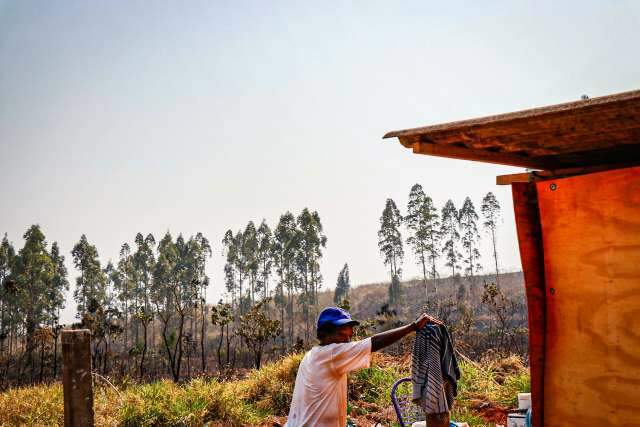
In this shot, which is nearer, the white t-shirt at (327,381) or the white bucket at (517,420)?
the white t-shirt at (327,381)

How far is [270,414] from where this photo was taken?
8438mm

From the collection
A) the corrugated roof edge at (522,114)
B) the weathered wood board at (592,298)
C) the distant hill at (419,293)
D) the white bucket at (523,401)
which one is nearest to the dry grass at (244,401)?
the white bucket at (523,401)

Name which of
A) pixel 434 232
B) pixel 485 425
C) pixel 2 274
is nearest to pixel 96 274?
A: pixel 2 274

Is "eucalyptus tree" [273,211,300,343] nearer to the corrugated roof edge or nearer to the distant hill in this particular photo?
the distant hill

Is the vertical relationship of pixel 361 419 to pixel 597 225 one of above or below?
Answer: below

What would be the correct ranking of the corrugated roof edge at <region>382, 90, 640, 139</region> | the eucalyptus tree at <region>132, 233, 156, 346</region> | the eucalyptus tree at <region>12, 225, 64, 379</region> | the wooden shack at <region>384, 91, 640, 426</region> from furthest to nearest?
the eucalyptus tree at <region>132, 233, 156, 346</region>
the eucalyptus tree at <region>12, 225, 64, 379</region>
the wooden shack at <region>384, 91, 640, 426</region>
the corrugated roof edge at <region>382, 90, 640, 139</region>

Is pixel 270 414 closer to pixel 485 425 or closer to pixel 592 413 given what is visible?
pixel 485 425

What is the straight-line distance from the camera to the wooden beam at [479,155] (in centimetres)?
318

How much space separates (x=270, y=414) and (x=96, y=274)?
4541 cm

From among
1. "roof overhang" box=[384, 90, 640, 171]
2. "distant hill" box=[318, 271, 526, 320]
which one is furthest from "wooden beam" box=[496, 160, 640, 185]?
"distant hill" box=[318, 271, 526, 320]

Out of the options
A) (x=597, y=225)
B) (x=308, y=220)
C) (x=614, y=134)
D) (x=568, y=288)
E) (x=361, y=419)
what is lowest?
(x=361, y=419)

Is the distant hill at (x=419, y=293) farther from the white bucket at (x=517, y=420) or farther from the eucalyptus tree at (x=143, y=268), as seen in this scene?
the white bucket at (x=517, y=420)

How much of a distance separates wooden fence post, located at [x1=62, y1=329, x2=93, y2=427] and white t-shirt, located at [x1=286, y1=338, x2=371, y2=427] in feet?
5.19

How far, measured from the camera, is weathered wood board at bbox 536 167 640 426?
114 inches
